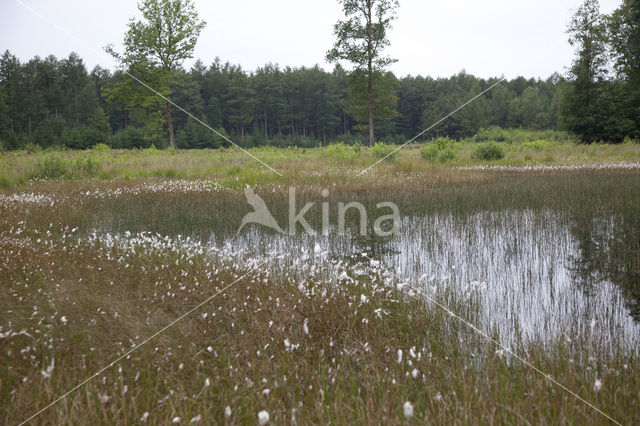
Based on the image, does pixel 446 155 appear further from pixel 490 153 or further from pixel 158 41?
pixel 158 41

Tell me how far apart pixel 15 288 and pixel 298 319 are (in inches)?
129

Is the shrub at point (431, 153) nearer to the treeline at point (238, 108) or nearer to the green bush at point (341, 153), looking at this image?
the green bush at point (341, 153)

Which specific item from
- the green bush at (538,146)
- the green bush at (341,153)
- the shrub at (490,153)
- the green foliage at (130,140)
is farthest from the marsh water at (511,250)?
the green foliage at (130,140)

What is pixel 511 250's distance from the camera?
612 centimetres

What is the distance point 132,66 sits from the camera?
30.2 metres

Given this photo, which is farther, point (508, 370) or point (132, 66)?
point (132, 66)

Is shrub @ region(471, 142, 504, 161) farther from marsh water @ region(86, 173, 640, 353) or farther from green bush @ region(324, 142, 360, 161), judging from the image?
marsh water @ region(86, 173, 640, 353)

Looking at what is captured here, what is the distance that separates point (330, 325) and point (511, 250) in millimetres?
3937

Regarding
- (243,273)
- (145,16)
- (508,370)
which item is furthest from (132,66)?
(508,370)

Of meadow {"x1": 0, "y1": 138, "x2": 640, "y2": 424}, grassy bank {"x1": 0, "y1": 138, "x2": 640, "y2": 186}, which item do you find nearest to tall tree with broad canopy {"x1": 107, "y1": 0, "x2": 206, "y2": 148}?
grassy bank {"x1": 0, "y1": 138, "x2": 640, "y2": 186}

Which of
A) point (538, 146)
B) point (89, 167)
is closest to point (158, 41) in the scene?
point (89, 167)

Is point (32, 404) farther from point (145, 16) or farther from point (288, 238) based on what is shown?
point (145, 16)

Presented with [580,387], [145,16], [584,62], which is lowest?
[580,387]

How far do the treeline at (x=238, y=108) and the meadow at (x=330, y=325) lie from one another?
41126 millimetres
